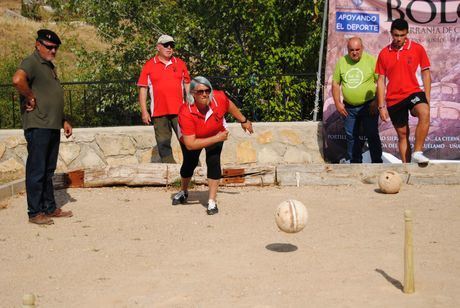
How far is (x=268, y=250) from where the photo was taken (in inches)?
275

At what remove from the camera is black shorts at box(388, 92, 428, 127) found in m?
10.2

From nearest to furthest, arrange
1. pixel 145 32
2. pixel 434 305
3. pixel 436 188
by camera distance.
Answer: pixel 434 305 < pixel 436 188 < pixel 145 32

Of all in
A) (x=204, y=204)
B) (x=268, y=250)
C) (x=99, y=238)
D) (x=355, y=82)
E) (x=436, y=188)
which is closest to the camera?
(x=268, y=250)

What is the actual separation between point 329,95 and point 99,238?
5.16m

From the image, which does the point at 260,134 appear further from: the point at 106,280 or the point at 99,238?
the point at 106,280

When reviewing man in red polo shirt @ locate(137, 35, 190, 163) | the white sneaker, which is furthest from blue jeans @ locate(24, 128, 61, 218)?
the white sneaker

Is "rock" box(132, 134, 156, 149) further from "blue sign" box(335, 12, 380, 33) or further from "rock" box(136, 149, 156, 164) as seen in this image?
"blue sign" box(335, 12, 380, 33)

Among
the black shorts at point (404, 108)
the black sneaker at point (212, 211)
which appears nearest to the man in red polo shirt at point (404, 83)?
the black shorts at point (404, 108)

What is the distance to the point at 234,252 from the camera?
Answer: 273 inches

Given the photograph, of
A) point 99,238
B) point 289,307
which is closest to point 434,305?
point 289,307

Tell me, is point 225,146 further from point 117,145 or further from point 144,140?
point 117,145

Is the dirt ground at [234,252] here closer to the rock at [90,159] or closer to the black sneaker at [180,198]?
the black sneaker at [180,198]

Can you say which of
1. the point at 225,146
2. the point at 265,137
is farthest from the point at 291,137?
the point at 225,146

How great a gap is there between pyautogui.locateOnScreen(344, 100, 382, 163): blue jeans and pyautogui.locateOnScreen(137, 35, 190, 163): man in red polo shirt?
7.37 feet
